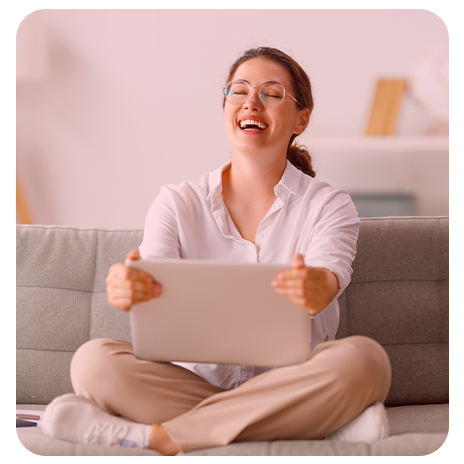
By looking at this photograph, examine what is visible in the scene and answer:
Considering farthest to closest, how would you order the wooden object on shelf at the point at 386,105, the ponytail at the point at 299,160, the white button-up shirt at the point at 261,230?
the wooden object on shelf at the point at 386,105 → the ponytail at the point at 299,160 → the white button-up shirt at the point at 261,230

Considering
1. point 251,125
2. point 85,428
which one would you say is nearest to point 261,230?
point 251,125

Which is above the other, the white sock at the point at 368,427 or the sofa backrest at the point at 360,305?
the sofa backrest at the point at 360,305

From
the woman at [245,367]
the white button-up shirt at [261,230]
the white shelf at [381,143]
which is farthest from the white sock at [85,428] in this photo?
the white shelf at [381,143]

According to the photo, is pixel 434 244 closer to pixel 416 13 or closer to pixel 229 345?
pixel 229 345

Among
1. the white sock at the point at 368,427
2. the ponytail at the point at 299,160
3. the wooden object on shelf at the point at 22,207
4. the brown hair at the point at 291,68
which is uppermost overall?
the brown hair at the point at 291,68

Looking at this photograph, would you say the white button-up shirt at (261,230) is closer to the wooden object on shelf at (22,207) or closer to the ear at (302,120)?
the ear at (302,120)

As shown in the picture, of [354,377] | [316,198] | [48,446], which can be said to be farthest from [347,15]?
[48,446]

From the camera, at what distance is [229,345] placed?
45.4 inches

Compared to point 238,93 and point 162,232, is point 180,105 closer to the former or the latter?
point 238,93

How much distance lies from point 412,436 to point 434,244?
0.73 metres

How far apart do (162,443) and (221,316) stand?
0.30 metres

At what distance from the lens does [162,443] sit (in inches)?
45.8

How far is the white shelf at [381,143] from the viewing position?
3123 millimetres

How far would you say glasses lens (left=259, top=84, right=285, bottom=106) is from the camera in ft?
5.25
